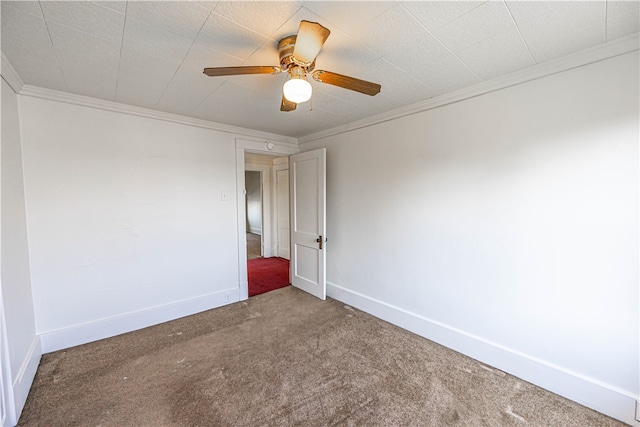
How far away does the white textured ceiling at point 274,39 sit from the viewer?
125 centimetres

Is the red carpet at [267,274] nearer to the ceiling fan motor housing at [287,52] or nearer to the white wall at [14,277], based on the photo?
the white wall at [14,277]

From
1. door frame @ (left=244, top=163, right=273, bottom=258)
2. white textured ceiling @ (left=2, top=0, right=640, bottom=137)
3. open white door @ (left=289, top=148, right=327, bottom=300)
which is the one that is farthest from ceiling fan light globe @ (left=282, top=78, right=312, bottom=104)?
door frame @ (left=244, top=163, right=273, bottom=258)

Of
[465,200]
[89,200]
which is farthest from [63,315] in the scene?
[465,200]

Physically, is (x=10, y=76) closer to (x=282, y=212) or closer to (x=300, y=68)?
(x=300, y=68)

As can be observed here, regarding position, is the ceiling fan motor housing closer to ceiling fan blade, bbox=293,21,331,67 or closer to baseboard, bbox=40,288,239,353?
ceiling fan blade, bbox=293,21,331,67

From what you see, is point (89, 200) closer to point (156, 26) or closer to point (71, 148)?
point (71, 148)

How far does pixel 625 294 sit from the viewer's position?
5.24 feet

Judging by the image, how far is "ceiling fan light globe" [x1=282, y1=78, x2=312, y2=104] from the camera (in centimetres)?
141

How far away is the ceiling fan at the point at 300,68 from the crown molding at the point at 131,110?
171 cm

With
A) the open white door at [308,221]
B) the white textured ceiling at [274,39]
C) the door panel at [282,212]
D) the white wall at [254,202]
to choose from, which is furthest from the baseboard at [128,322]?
the white wall at [254,202]

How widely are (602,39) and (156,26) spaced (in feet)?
8.39

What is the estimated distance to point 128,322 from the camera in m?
2.62

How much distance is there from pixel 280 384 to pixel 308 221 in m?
2.07

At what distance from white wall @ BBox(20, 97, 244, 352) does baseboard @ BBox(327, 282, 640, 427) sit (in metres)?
2.24
